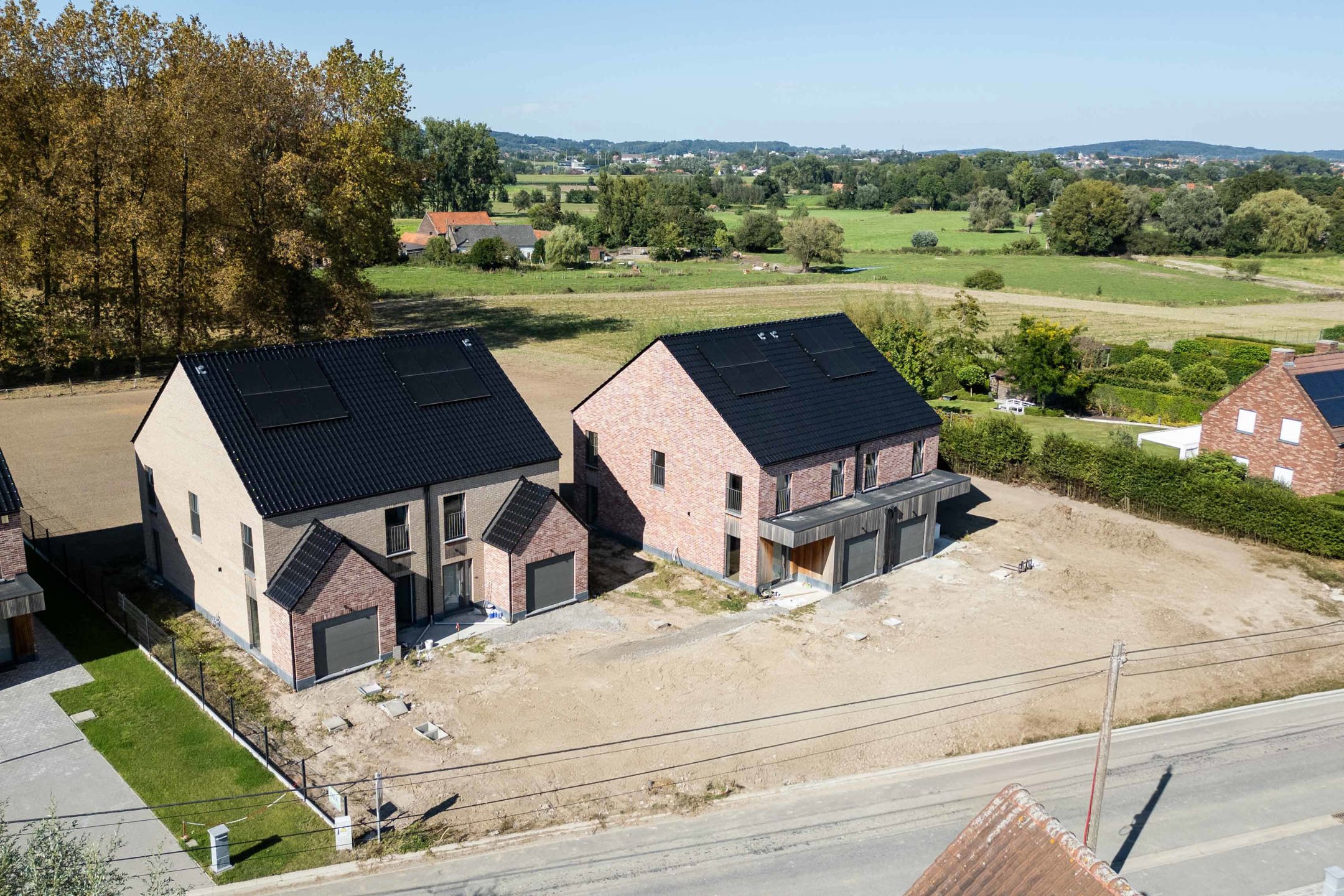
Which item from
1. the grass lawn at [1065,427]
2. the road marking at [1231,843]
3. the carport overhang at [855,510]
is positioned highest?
the carport overhang at [855,510]

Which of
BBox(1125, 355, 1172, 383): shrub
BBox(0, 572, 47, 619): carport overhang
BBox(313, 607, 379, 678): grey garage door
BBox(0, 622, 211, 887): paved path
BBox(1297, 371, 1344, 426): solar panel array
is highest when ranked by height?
BBox(1297, 371, 1344, 426): solar panel array

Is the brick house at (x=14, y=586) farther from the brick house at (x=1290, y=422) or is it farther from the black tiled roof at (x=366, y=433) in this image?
the brick house at (x=1290, y=422)

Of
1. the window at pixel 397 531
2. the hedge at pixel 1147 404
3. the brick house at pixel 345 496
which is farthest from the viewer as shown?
the hedge at pixel 1147 404

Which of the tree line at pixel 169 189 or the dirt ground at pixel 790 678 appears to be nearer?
the dirt ground at pixel 790 678

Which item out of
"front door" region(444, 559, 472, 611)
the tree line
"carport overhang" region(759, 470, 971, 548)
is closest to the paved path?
"front door" region(444, 559, 472, 611)

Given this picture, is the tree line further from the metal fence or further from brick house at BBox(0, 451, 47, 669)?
brick house at BBox(0, 451, 47, 669)

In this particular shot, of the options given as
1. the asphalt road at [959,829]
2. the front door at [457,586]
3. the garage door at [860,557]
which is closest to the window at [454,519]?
the front door at [457,586]
